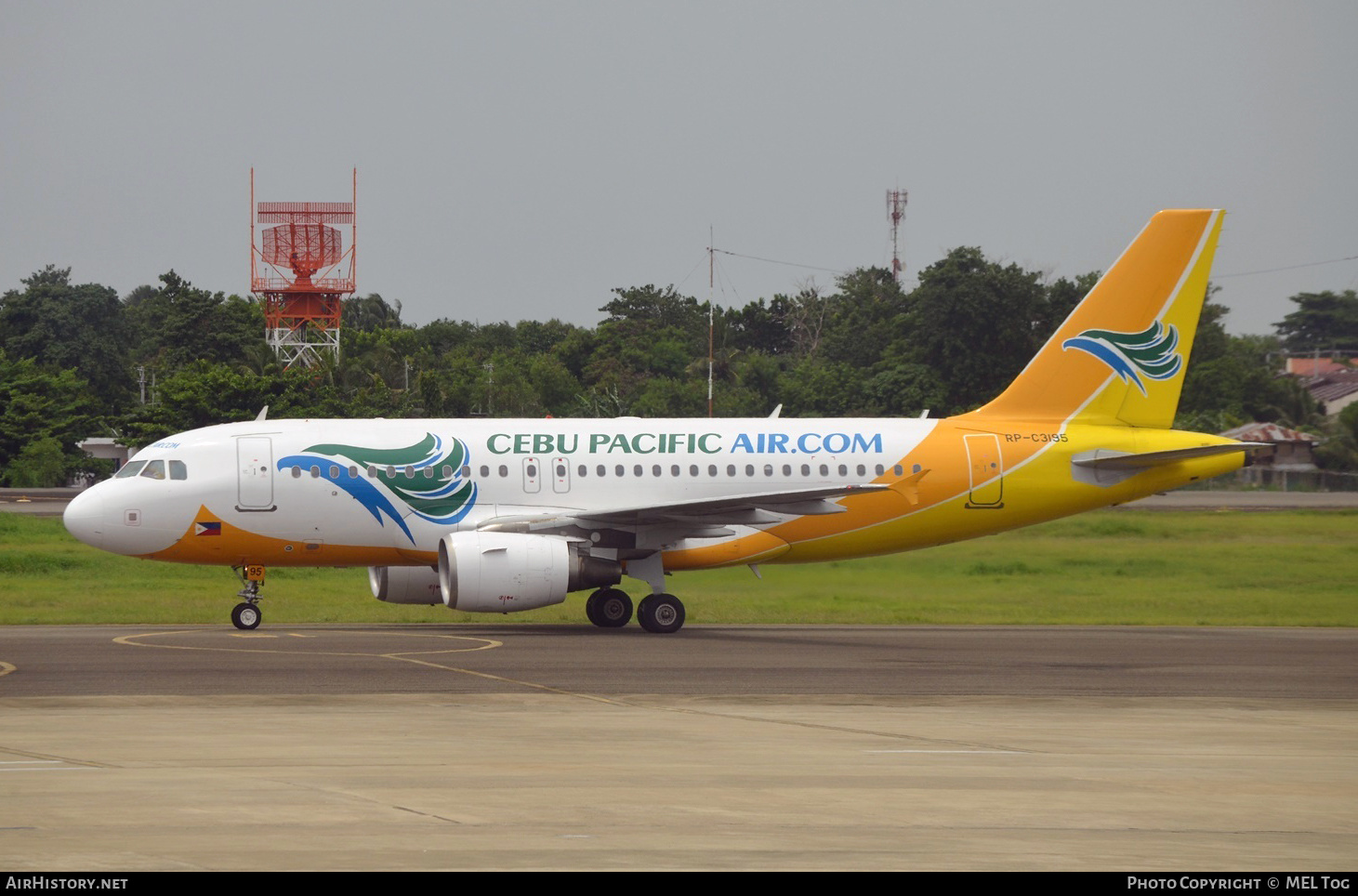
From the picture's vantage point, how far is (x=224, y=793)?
1309cm

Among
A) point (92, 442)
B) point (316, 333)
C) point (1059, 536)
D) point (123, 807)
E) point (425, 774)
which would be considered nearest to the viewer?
point (123, 807)

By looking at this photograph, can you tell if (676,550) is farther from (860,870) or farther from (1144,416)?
(860,870)

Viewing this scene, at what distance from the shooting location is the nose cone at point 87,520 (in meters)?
29.1

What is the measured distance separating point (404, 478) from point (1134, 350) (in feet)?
46.5

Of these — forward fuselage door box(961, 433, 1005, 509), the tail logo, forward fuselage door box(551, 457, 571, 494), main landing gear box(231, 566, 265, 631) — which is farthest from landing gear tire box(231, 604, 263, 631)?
the tail logo

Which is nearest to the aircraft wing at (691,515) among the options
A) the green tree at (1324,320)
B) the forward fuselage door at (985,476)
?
the forward fuselage door at (985,476)

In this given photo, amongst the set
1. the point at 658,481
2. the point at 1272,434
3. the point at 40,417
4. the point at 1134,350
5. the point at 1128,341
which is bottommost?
the point at 658,481

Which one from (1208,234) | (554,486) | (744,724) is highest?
(1208,234)

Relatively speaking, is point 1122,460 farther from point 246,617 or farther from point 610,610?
point 246,617

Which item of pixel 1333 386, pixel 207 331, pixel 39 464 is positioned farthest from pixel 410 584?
pixel 1333 386

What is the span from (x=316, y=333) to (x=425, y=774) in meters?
81.1

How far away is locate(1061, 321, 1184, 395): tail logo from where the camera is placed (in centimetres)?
3288

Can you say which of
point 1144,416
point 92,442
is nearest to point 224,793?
point 1144,416

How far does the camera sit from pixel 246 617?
95.2ft
